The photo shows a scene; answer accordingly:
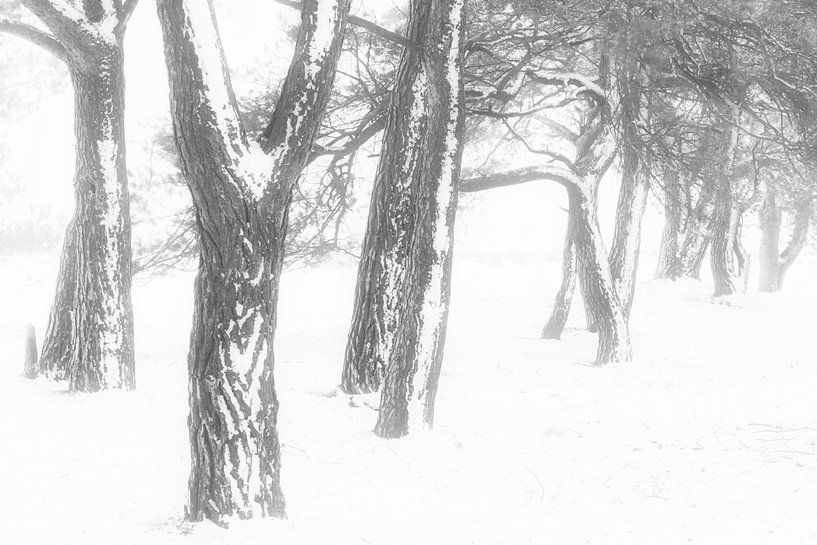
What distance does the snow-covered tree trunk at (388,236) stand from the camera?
6984 millimetres

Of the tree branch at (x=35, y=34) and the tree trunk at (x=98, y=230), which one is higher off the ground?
the tree branch at (x=35, y=34)

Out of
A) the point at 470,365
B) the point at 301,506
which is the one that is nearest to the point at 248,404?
the point at 301,506

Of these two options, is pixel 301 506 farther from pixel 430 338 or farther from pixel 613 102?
pixel 613 102

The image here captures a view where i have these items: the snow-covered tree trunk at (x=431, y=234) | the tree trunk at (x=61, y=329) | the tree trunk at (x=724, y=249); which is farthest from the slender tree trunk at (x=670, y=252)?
the tree trunk at (x=61, y=329)

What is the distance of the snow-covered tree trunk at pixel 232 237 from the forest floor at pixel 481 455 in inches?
15.2

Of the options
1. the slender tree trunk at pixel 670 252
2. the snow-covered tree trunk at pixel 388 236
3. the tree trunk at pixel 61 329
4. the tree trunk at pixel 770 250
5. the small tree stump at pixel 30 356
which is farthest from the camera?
the tree trunk at pixel 770 250

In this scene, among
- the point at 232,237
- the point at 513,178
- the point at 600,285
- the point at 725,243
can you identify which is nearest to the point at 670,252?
the point at 725,243

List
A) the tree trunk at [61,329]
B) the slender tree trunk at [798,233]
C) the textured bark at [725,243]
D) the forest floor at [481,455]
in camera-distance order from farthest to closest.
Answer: the slender tree trunk at [798,233] → the textured bark at [725,243] → the tree trunk at [61,329] → the forest floor at [481,455]

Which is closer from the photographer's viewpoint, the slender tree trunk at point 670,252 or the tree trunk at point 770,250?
the slender tree trunk at point 670,252

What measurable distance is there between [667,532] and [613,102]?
7772 mm

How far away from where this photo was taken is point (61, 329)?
9016 millimetres

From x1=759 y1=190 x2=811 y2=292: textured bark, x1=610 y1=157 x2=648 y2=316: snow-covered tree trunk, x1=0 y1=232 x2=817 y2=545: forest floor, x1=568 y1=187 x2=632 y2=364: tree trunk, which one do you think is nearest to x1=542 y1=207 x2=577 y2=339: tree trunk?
x1=610 y1=157 x2=648 y2=316: snow-covered tree trunk

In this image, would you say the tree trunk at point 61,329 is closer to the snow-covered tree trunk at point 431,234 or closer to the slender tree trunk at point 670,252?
the snow-covered tree trunk at point 431,234

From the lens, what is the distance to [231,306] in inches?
177
